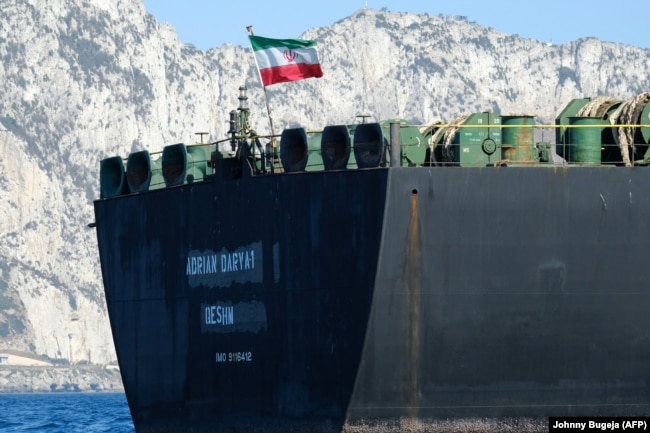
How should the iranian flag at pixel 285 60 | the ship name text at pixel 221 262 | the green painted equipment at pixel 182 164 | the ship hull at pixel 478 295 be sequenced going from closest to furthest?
1. the ship hull at pixel 478 295
2. the ship name text at pixel 221 262
3. the iranian flag at pixel 285 60
4. the green painted equipment at pixel 182 164

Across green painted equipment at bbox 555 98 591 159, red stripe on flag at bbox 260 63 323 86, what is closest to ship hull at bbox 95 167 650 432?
green painted equipment at bbox 555 98 591 159

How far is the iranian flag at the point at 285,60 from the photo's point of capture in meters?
34.0

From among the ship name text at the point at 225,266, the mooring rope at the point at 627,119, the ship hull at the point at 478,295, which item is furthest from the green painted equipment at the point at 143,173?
the mooring rope at the point at 627,119

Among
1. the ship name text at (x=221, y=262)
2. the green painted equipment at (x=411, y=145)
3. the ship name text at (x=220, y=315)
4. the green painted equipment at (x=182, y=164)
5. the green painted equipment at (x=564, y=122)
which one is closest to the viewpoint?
the green painted equipment at (x=411, y=145)

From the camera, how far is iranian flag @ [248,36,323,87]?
33969 mm

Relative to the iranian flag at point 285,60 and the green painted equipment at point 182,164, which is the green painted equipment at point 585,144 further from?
the green painted equipment at point 182,164

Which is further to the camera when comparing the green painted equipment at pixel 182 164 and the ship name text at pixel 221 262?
the green painted equipment at pixel 182 164

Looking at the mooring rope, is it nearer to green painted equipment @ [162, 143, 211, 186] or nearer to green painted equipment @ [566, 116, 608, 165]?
green painted equipment @ [566, 116, 608, 165]

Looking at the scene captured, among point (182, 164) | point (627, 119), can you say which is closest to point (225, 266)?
point (182, 164)

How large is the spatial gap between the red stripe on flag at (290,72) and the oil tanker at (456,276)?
239 cm

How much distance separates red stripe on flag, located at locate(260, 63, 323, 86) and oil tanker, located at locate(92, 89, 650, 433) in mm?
2387

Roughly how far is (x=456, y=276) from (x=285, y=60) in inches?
304

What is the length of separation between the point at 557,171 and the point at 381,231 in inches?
144

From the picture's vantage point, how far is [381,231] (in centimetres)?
2902
